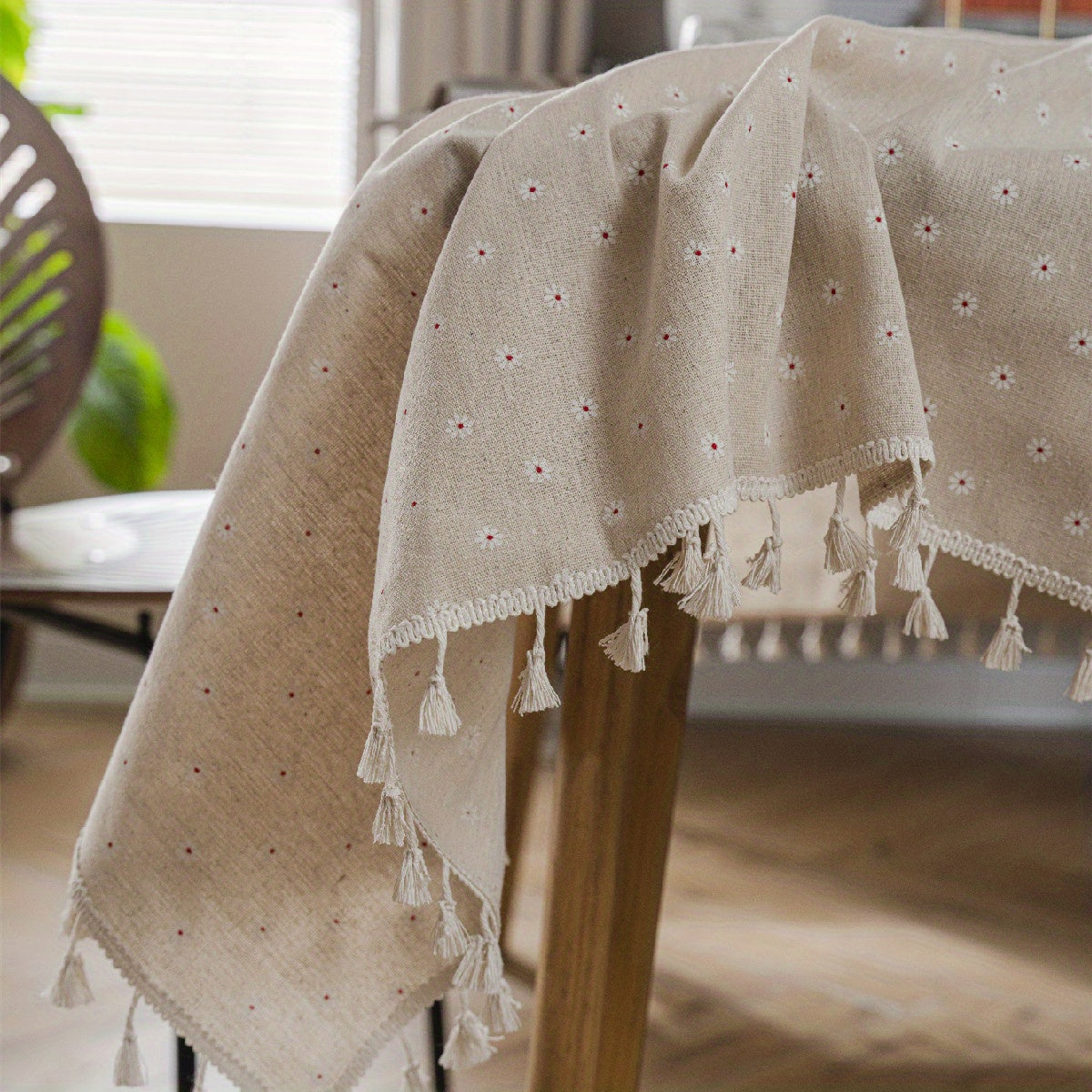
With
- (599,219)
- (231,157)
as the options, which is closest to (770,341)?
(599,219)

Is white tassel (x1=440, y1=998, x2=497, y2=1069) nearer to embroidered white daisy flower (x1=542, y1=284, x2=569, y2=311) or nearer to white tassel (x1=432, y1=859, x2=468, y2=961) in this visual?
white tassel (x1=432, y1=859, x2=468, y2=961)

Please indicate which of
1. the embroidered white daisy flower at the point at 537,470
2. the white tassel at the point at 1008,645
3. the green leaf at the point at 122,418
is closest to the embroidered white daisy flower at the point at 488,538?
the embroidered white daisy flower at the point at 537,470

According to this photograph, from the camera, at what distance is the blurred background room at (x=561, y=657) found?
1050 millimetres

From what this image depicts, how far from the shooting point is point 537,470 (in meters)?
0.54

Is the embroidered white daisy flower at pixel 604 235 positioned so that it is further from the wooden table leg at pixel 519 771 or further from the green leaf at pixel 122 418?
the green leaf at pixel 122 418

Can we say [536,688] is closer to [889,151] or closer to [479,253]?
[479,253]

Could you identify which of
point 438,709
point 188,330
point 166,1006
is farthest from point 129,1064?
point 188,330

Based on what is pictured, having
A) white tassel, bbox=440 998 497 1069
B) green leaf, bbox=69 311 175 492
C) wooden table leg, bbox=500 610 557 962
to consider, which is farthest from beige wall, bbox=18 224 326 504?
white tassel, bbox=440 998 497 1069

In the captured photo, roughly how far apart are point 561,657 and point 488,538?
0.61m

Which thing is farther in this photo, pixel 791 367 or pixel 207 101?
pixel 207 101

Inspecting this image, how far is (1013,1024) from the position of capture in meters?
1.10

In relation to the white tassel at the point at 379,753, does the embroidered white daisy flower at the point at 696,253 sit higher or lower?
higher

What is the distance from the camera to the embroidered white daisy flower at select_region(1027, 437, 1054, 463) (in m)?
0.60

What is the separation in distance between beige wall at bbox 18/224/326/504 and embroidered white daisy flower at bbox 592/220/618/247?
1513 millimetres
